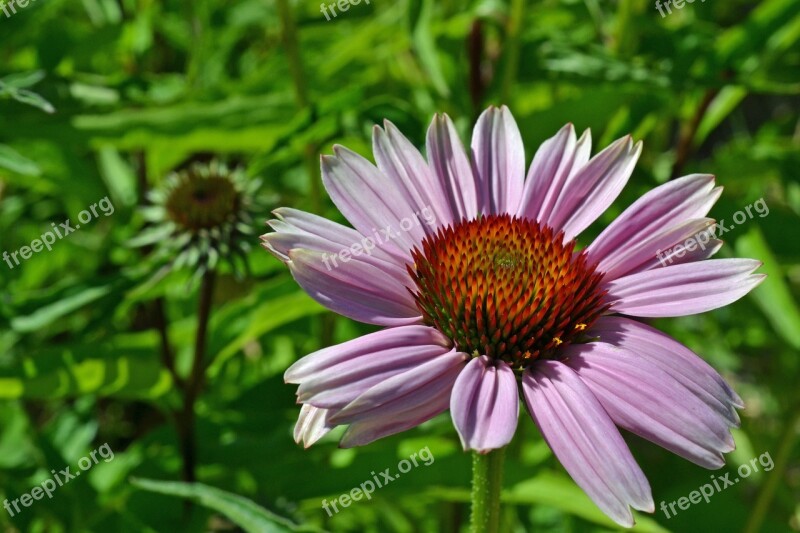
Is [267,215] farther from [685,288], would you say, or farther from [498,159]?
[685,288]

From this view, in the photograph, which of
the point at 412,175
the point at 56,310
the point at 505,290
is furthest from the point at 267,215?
the point at 505,290

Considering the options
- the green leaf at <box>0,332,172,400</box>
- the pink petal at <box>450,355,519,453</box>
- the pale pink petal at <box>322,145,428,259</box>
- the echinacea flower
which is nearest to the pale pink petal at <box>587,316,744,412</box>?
the echinacea flower

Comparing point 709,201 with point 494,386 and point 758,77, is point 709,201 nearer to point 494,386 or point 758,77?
point 494,386

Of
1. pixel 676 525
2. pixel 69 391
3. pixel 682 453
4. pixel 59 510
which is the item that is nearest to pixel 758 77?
pixel 676 525

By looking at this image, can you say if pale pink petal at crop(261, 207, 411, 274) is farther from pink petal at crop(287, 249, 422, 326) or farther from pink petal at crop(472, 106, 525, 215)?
pink petal at crop(472, 106, 525, 215)

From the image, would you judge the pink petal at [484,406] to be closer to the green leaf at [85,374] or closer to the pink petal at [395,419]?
the pink petal at [395,419]
